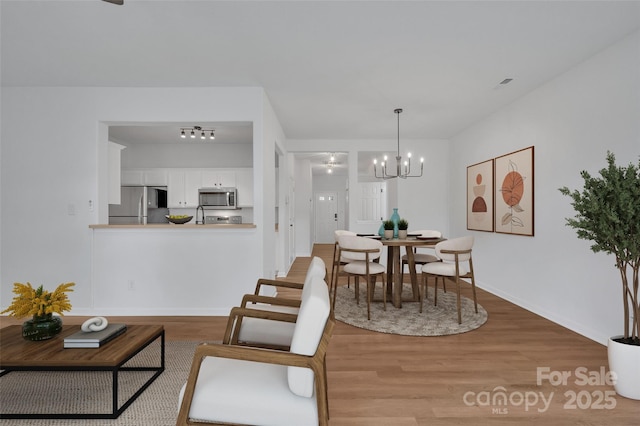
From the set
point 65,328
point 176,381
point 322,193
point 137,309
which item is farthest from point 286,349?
point 322,193

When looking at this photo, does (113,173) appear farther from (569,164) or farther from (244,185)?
Result: (569,164)

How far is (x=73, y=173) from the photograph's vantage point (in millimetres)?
3871

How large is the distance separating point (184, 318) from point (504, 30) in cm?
403

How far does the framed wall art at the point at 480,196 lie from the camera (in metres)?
4.93

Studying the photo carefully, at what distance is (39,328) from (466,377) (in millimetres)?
2799

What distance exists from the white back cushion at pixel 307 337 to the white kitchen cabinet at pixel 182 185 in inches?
236

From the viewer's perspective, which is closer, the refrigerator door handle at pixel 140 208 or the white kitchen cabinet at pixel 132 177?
the refrigerator door handle at pixel 140 208

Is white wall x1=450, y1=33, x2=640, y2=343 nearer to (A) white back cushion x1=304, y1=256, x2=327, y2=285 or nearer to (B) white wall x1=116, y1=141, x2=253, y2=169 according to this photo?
(A) white back cushion x1=304, y1=256, x2=327, y2=285

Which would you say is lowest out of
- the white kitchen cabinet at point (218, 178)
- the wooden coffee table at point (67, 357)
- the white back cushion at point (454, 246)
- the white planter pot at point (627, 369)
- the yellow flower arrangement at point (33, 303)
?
the white planter pot at point (627, 369)

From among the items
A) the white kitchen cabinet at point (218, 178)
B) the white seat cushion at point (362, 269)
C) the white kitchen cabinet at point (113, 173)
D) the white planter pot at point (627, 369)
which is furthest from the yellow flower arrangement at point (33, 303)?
the white kitchen cabinet at point (218, 178)

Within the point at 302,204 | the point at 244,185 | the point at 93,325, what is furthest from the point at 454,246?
the point at 302,204

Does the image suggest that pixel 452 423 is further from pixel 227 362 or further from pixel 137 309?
pixel 137 309

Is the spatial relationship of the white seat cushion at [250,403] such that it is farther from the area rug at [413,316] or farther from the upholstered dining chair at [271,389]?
the area rug at [413,316]

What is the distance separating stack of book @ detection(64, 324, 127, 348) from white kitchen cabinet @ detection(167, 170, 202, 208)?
4924 mm
